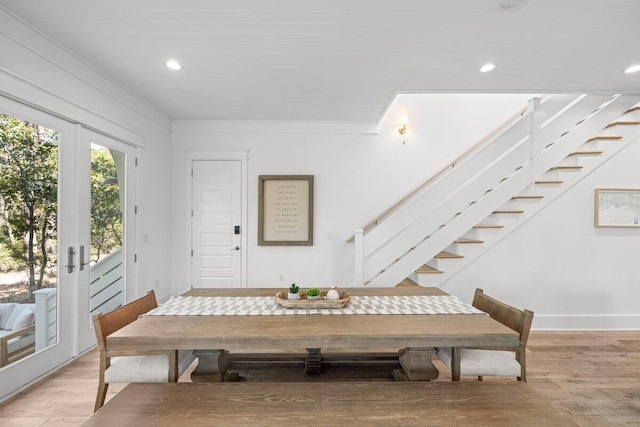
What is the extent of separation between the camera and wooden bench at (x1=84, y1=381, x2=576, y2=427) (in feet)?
3.87

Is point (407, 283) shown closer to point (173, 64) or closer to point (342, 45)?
point (342, 45)

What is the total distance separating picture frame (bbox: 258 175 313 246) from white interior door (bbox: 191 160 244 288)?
0.37 metres

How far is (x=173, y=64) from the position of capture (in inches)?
107

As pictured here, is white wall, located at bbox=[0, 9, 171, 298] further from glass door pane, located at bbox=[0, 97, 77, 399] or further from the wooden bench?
the wooden bench

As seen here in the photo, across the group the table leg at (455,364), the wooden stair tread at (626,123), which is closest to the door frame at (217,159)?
the table leg at (455,364)

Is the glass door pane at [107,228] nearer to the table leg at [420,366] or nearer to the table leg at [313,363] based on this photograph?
the table leg at [313,363]

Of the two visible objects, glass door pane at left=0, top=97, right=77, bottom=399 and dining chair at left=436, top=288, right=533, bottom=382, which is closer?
dining chair at left=436, top=288, right=533, bottom=382

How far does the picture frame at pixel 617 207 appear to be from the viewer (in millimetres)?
3674

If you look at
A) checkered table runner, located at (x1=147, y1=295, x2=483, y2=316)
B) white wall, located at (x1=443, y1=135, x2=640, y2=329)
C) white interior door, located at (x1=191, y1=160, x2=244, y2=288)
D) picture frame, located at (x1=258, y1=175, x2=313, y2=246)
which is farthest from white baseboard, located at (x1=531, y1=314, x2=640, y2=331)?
white interior door, located at (x1=191, y1=160, x2=244, y2=288)

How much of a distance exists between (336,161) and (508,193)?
210 cm

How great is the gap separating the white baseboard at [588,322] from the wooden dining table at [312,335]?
265 cm

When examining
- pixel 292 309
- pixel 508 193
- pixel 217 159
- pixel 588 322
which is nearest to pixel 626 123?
pixel 508 193

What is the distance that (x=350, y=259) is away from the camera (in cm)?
438

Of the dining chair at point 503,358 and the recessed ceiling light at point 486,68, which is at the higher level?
the recessed ceiling light at point 486,68
